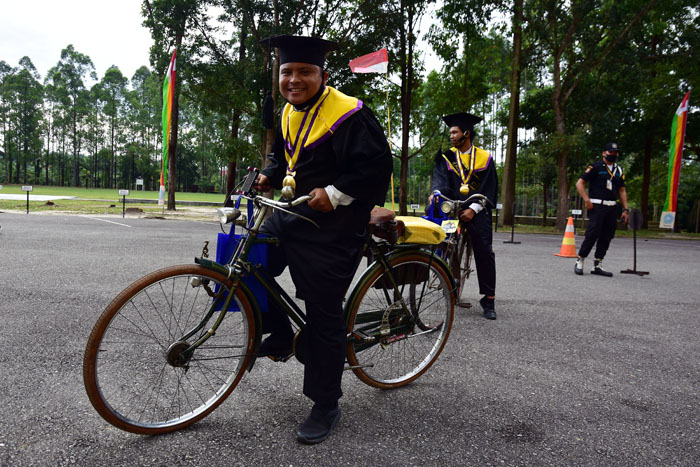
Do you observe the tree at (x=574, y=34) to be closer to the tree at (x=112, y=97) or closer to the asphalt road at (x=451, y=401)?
the asphalt road at (x=451, y=401)

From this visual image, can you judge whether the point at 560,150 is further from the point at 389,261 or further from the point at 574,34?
the point at 389,261

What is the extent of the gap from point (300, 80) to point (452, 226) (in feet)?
8.41

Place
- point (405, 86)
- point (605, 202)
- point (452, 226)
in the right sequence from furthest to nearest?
1. point (405, 86)
2. point (605, 202)
3. point (452, 226)

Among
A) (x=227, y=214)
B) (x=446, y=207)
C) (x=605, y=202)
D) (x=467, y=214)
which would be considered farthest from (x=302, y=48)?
(x=605, y=202)

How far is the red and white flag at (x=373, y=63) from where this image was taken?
36.0 feet

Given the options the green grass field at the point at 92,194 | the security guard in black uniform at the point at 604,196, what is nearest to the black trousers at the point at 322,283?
the security guard in black uniform at the point at 604,196

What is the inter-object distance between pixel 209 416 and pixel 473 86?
23412 millimetres

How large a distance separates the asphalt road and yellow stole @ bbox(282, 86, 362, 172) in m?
1.37

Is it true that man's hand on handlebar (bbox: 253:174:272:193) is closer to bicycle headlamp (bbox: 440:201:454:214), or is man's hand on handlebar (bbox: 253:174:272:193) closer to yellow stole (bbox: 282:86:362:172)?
yellow stole (bbox: 282:86:362:172)

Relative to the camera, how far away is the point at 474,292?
5.90m

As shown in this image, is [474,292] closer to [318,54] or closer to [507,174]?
[318,54]

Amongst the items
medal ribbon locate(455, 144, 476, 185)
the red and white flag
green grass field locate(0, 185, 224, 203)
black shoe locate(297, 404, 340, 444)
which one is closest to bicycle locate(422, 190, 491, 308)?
medal ribbon locate(455, 144, 476, 185)

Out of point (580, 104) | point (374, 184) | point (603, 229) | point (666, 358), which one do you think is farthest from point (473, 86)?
point (374, 184)

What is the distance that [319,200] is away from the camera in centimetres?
209
